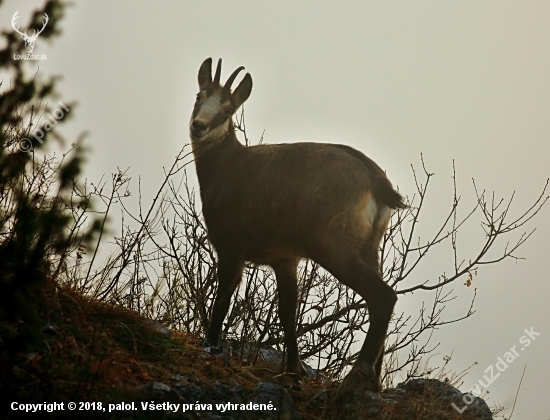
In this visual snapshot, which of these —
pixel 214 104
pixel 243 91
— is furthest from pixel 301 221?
pixel 243 91

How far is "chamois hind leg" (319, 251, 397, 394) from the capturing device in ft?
18.6

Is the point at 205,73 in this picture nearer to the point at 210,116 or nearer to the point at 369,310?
the point at 210,116

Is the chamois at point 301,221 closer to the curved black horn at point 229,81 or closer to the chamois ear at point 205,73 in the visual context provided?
the curved black horn at point 229,81

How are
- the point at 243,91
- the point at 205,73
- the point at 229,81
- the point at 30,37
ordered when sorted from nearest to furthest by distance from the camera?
the point at 30,37, the point at 229,81, the point at 243,91, the point at 205,73

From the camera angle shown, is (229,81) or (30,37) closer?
(30,37)

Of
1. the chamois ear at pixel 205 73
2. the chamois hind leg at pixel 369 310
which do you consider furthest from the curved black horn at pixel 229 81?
the chamois hind leg at pixel 369 310

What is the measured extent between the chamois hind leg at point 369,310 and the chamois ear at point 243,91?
234cm

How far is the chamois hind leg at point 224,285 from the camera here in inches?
248

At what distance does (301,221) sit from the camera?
244 inches

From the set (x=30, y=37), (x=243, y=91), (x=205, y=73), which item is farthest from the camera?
→ (x=205, y=73)

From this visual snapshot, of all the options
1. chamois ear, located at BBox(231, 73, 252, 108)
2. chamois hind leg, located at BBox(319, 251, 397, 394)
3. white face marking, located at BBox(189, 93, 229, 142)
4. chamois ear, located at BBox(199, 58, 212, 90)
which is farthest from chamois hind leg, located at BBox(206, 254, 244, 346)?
chamois ear, located at BBox(199, 58, 212, 90)

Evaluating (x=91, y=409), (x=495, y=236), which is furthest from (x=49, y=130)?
(x=495, y=236)

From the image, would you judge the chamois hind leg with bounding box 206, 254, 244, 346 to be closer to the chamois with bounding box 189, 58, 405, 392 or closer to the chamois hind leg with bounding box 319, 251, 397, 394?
the chamois with bounding box 189, 58, 405, 392

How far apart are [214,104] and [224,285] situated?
6.37 feet
